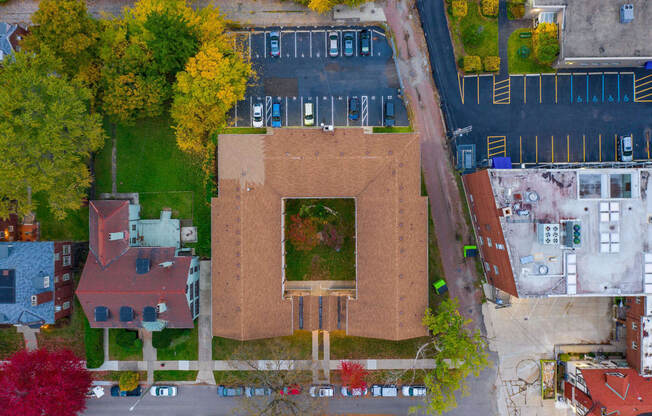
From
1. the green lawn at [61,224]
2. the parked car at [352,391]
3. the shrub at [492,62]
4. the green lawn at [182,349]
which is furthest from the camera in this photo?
the green lawn at [61,224]

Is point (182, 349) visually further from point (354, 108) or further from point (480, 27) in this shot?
point (480, 27)

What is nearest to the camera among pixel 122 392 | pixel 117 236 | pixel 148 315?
pixel 148 315

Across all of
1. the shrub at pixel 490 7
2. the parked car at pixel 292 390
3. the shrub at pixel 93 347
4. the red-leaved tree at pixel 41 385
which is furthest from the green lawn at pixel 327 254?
the shrub at pixel 490 7

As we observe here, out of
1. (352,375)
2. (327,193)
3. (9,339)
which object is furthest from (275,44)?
(9,339)

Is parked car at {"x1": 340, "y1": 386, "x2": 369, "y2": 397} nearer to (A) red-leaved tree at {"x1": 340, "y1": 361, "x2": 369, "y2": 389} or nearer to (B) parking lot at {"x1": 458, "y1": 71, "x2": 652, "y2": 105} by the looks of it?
(A) red-leaved tree at {"x1": 340, "y1": 361, "x2": 369, "y2": 389}

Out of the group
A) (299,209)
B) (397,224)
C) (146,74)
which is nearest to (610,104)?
(397,224)

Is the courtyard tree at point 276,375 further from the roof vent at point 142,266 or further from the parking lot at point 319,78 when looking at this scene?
the parking lot at point 319,78

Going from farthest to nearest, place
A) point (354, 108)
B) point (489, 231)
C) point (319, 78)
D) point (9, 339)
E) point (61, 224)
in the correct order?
point (9, 339) → point (61, 224) → point (319, 78) → point (354, 108) → point (489, 231)
